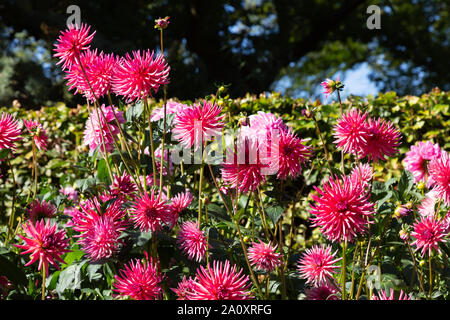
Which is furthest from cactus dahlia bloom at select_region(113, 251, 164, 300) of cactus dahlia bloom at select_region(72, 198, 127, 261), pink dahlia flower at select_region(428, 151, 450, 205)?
pink dahlia flower at select_region(428, 151, 450, 205)

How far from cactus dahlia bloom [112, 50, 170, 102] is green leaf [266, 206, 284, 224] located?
53 centimetres

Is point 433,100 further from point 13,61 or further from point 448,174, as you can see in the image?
point 13,61

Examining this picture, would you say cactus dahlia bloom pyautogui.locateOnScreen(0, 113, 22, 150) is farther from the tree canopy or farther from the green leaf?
the tree canopy

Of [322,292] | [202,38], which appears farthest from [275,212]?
[202,38]

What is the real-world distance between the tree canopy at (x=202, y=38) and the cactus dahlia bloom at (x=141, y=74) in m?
5.52

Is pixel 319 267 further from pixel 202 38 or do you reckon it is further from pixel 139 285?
pixel 202 38

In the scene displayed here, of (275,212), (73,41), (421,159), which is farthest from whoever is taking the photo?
(421,159)

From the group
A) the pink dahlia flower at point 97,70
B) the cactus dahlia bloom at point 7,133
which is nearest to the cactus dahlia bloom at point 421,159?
the pink dahlia flower at point 97,70

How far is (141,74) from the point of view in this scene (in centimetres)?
130

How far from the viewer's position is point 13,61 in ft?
30.9

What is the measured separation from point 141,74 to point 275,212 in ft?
1.96

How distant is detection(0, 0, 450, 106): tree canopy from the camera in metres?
8.83
